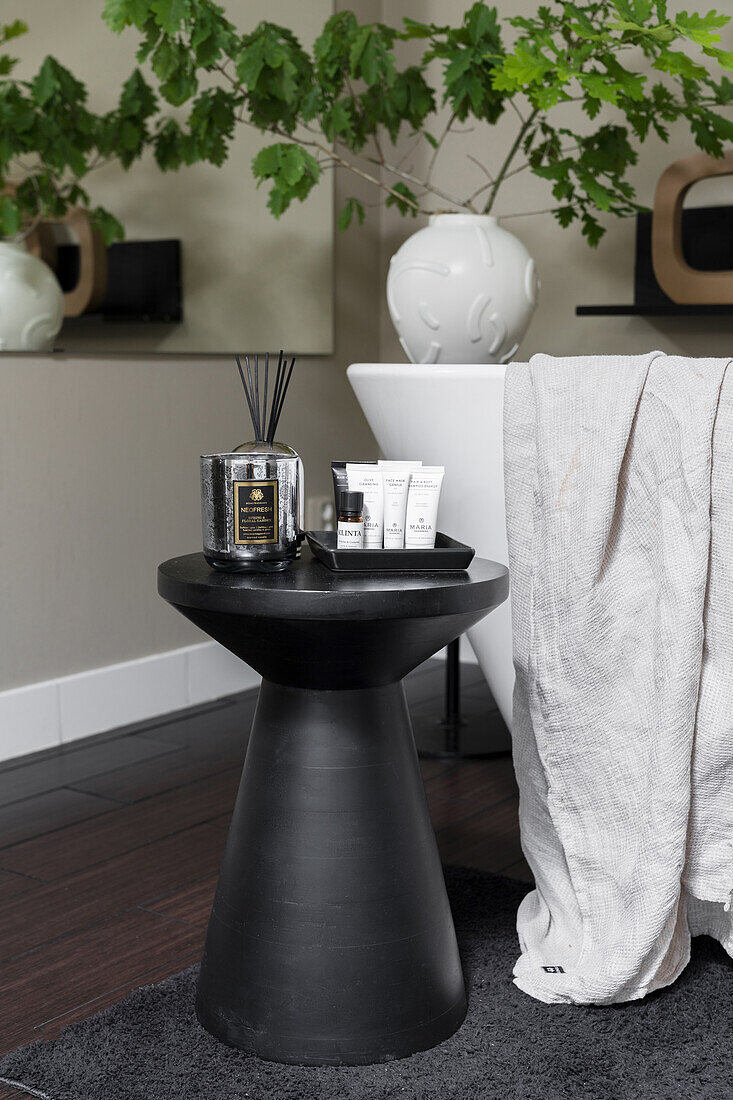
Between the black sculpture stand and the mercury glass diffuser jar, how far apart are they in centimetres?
110

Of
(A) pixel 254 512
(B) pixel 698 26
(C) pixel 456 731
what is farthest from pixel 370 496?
(C) pixel 456 731

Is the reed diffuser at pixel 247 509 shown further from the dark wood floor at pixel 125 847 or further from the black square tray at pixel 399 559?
the dark wood floor at pixel 125 847

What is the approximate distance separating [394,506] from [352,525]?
53 millimetres

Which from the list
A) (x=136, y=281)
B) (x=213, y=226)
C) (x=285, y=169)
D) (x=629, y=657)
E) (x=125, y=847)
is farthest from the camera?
(x=213, y=226)

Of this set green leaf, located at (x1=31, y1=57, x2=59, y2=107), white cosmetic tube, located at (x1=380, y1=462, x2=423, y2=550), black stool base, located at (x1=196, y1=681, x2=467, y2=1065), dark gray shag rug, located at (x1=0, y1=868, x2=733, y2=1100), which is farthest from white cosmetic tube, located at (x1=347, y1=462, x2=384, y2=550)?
green leaf, located at (x1=31, y1=57, x2=59, y2=107)

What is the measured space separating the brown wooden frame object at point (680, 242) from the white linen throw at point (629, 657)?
106cm

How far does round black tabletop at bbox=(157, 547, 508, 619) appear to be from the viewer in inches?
45.6

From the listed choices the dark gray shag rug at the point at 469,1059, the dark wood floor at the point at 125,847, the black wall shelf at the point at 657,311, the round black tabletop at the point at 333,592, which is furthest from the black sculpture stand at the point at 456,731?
the round black tabletop at the point at 333,592

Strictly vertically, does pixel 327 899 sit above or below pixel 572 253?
below

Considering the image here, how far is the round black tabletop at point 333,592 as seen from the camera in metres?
1.16

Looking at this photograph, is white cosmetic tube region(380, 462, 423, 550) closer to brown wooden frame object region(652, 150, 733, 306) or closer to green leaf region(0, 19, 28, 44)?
brown wooden frame object region(652, 150, 733, 306)

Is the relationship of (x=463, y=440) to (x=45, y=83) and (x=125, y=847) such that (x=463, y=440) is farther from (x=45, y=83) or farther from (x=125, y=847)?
(x=45, y=83)

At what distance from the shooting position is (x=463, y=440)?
1739mm

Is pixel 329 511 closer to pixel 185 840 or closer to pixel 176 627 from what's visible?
pixel 176 627
